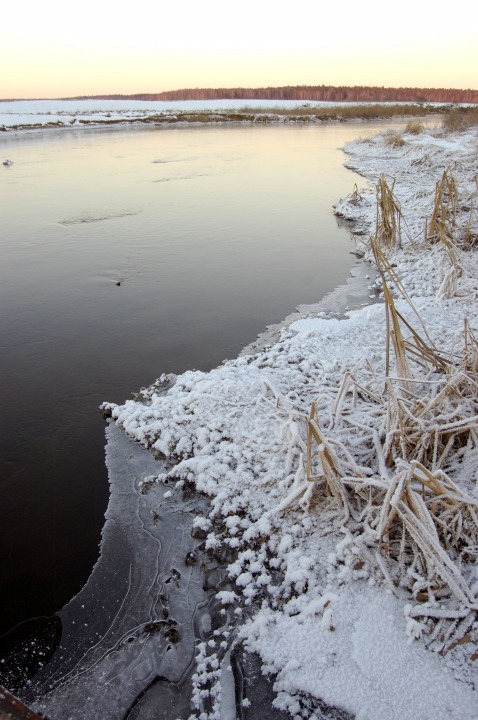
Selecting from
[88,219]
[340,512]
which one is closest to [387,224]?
[340,512]

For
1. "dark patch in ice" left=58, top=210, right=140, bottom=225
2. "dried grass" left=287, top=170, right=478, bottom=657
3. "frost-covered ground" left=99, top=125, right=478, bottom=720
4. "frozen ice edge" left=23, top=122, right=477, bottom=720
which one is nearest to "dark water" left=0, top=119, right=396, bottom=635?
"dark patch in ice" left=58, top=210, right=140, bottom=225

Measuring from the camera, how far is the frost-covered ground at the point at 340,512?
7.11 feet

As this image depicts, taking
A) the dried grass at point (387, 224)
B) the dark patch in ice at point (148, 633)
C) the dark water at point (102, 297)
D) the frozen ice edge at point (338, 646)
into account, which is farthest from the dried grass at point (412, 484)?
the dried grass at point (387, 224)

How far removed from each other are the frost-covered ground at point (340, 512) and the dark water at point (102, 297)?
0.65 m

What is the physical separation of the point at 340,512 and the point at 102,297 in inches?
214

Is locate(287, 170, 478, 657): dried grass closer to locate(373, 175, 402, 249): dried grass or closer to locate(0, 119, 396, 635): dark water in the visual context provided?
locate(0, 119, 396, 635): dark water

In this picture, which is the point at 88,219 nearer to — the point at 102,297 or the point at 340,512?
the point at 102,297

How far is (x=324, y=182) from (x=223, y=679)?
50.9 feet

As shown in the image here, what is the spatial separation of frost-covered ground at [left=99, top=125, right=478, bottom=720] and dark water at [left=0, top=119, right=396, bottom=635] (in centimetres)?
65

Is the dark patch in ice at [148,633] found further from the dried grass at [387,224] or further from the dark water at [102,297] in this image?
the dried grass at [387,224]

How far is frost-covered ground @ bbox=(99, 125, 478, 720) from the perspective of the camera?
217cm

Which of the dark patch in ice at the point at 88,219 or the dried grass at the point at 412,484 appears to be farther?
the dark patch in ice at the point at 88,219

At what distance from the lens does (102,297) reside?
7113mm

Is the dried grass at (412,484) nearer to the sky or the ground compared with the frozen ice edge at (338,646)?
nearer to the sky
